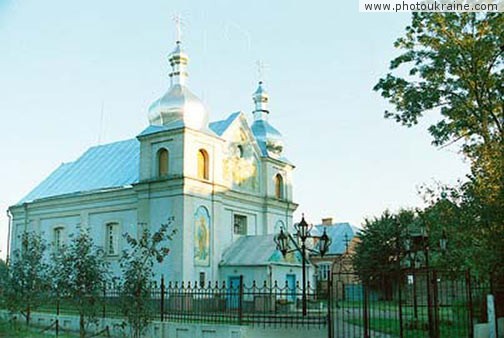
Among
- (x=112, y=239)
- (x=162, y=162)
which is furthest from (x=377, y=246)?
(x=112, y=239)

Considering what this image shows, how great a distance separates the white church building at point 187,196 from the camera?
29344 millimetres

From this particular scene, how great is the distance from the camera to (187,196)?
29000 mm

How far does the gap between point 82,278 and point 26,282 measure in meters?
4.98

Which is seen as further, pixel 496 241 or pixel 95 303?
pixel 95 303

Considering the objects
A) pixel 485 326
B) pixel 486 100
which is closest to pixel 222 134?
pixel 486 100

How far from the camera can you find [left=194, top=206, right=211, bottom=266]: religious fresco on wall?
29.5m

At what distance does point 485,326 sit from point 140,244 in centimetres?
915

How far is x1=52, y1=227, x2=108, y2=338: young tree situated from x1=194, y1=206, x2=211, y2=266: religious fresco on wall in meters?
12.1

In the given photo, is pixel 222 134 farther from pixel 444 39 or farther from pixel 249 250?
pixel 444 39

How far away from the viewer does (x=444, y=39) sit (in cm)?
2095

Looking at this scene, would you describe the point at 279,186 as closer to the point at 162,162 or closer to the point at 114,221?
the point at 162,162

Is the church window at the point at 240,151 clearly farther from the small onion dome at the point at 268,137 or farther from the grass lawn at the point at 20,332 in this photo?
the grass lawn at the point at 20,332

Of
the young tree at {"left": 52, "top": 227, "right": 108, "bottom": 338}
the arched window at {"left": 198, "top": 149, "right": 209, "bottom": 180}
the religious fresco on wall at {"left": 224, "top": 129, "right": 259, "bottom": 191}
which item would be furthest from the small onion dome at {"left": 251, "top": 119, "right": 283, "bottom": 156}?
the young tree at {"left": 52, "top": 227, "right": 108, "bottom": 338}

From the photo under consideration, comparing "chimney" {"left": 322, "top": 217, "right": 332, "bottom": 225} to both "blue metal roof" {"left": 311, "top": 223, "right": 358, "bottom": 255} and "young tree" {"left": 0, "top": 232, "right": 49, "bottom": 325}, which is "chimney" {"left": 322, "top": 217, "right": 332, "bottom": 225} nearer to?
"blue metal roof" {"left": 311, "top": 223, "right": 358, "bottom": 255}
